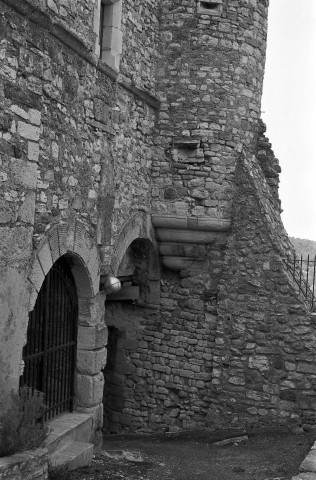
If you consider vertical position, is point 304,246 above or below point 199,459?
above

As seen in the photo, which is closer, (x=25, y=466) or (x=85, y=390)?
(x=25, y=466)

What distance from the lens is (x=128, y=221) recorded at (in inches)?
339

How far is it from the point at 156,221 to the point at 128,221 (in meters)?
0.84

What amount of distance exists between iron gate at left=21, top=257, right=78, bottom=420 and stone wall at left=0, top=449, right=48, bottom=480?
1484mm

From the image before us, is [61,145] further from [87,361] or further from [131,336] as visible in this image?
[131,336]

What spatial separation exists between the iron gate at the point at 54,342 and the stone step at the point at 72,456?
18.9 inches

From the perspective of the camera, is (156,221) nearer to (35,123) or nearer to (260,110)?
(260,110)

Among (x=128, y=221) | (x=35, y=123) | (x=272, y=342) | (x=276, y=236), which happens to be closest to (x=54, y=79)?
(x=35, y=123)

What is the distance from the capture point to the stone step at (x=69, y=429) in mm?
6992

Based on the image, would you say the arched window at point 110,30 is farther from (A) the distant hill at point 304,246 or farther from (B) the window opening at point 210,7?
(A) the distant hill at point 304,246

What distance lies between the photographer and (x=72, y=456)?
689 cm

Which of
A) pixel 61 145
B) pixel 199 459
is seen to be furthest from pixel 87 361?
pixel 61 145

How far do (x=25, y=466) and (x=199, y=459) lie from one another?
10.9 feet

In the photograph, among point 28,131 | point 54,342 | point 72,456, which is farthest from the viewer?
point 54,342
